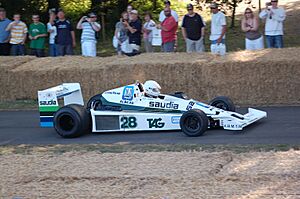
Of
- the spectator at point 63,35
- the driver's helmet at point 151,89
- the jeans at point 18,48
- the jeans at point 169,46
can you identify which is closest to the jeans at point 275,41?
the jeans at point 169,46

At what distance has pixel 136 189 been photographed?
7918 millimetres

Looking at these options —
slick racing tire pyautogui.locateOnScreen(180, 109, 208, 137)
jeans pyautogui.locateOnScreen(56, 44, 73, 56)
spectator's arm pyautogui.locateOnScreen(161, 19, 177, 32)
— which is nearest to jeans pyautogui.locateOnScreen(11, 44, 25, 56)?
jeans pyautogui.locateOnScreen(56, 44, 73, 56)

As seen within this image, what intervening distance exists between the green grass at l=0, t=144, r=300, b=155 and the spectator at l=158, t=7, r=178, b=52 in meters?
7.04

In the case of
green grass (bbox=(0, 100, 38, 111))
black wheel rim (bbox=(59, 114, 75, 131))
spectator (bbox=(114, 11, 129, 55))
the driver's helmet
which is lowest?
green grass (bbox=(0, 100, 38, 111))

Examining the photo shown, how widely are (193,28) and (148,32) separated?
1.88m

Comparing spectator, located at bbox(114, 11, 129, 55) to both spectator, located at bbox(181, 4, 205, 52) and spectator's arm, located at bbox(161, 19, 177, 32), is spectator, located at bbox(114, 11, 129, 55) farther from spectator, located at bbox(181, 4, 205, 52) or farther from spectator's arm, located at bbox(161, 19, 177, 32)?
spectator, located at bbox(181, 4, 205, 52)

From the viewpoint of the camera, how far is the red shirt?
18.5m

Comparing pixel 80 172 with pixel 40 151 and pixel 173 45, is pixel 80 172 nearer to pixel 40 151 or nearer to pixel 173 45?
pixel 40 151

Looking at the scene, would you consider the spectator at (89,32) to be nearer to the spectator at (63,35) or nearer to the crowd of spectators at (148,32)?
the crowd of spectators at (148,32)

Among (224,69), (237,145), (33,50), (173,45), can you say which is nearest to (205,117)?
(237,145)

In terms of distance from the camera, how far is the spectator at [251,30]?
1744 centimetres

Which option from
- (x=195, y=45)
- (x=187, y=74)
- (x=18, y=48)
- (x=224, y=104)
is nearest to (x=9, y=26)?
(x=18, y=48)

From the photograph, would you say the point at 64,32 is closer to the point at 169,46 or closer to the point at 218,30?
the point at 169,46

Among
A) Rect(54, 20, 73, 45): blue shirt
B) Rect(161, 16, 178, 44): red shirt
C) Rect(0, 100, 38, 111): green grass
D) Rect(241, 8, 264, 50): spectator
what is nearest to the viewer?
Rect(0, 100, 38, 111): green grass
